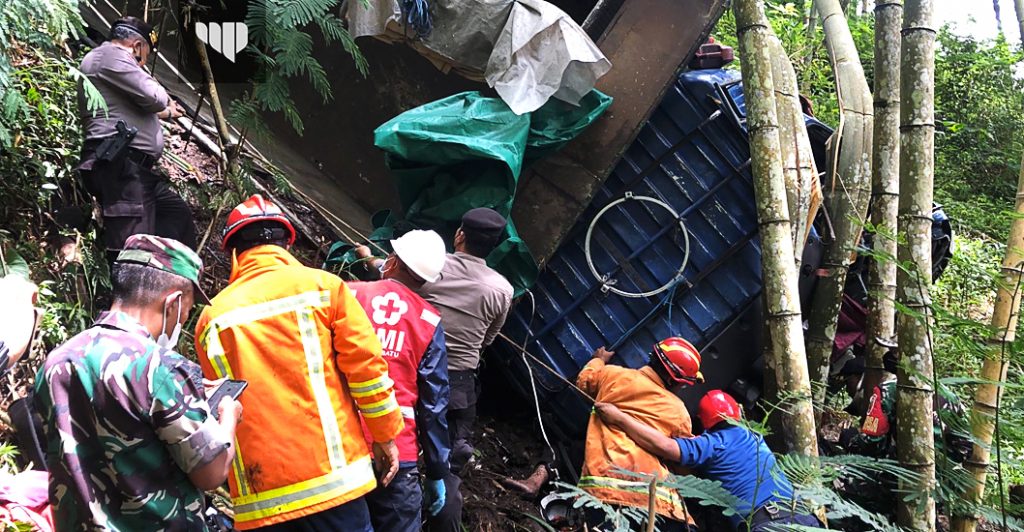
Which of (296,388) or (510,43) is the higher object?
(510,43)

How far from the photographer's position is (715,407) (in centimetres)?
407

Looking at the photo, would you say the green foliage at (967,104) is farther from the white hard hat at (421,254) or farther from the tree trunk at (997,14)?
the white hard hat at (421,254)

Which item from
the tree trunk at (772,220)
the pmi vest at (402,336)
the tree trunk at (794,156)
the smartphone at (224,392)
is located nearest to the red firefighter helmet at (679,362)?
the tree trunk at (772,220)

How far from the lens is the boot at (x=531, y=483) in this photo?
434 cm

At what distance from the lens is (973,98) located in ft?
31.8

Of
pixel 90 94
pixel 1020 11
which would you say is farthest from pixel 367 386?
pixel 1020 11

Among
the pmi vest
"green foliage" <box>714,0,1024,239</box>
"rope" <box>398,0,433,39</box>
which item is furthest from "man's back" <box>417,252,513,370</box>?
"green foliage" <box>714,0,1024,239</box>

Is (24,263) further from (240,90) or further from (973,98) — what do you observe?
(973,98)

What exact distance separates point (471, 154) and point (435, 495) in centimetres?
163

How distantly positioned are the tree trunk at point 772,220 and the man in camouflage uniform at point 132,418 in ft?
9.23

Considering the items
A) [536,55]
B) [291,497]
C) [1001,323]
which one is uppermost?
[536,55]

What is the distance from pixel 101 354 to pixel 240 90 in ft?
13.0

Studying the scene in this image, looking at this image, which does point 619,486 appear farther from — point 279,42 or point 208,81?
point 208,81

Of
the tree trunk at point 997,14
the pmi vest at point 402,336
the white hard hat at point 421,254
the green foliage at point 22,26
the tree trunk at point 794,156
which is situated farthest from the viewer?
the tree trunk at point 997,14
